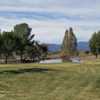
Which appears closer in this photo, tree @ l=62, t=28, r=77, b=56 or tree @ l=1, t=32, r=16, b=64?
tree @ l=1, t=32, r=16, b=64

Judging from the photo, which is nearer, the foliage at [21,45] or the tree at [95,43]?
the foliage at [21,45]

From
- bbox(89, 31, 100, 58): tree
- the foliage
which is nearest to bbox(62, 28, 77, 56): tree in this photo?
the foliage


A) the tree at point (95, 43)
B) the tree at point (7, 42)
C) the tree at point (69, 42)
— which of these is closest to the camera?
the tree at point (7, 42)

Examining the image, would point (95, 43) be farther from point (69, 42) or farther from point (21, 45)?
point (69, 42)

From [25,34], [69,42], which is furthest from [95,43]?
[69,42]

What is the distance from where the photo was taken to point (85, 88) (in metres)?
23.2

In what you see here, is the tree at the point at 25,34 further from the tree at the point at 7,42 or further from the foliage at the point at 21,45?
the tree at the point at 7,42

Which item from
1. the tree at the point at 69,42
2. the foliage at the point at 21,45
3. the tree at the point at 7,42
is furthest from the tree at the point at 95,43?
the tree at the point at 69,42

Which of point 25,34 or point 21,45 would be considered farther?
point 25,34

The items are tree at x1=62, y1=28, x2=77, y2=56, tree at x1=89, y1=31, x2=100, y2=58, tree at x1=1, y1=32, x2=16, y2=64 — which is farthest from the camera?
tree at x1=62, y1=28, x2=77, y2=56

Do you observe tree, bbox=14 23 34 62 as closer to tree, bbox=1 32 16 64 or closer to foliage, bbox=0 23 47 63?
foliage, bbox=0 23 47 63

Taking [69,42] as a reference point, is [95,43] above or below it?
below

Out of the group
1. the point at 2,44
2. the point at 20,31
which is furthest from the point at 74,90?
the point at 20,31

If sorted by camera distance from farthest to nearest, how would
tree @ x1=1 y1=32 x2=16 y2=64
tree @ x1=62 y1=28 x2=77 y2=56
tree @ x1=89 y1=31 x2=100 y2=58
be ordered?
1. tree @ x1=62 y1=28 x2=77 y2=56
2. tree @ x1=89 y1=31 x2=100 y2=58
3. tree @ x1=1 y1=32 x2=16 y2=64
